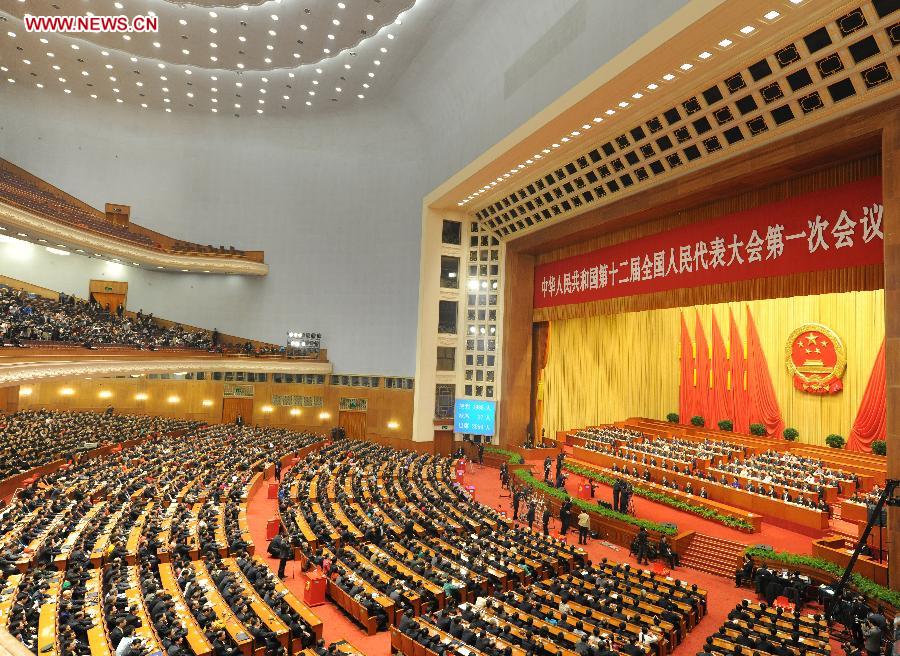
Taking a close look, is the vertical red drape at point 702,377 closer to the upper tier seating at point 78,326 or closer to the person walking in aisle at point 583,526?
the person walking in aisle at point 583,526

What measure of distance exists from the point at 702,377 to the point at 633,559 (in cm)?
1193

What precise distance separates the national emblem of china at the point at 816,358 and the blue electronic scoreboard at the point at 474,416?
10.3m

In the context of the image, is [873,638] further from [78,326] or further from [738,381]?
[78,326]

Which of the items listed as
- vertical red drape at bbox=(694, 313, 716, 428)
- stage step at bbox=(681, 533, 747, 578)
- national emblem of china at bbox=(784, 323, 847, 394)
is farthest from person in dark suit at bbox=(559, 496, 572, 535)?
vertical red drape at bbox=(694, 313, 716, 428)

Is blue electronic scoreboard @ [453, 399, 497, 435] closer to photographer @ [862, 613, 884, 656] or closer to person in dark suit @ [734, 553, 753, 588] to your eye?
person in dark suit @ [734, 553, 753, 588]

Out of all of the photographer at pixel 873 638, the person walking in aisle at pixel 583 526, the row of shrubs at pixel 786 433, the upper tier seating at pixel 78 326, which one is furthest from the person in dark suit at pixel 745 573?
the upper tier seating at pixel 78 326

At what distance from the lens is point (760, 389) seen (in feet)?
65.0

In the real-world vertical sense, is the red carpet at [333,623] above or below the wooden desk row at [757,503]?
below

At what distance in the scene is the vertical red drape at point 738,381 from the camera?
2019 cm

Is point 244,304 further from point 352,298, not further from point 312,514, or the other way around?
point 312,514

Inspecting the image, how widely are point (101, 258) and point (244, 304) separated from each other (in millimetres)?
5930

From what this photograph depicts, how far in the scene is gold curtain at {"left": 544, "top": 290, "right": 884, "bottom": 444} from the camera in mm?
17453

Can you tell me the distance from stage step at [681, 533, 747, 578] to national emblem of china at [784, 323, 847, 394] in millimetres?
9331

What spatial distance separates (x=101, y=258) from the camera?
23766 millimetres
